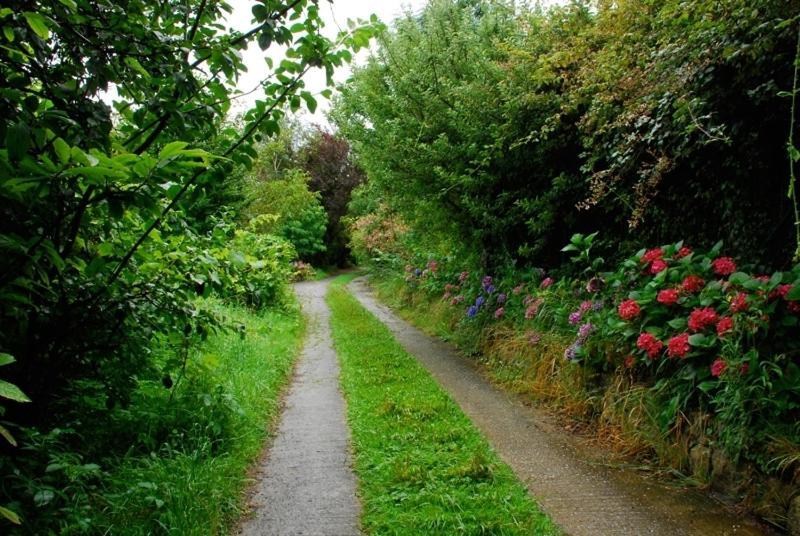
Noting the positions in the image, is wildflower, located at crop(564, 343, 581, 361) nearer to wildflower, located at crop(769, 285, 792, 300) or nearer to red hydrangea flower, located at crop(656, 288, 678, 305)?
red hydrangea flower, located at crop(656, 288, 678, 305)

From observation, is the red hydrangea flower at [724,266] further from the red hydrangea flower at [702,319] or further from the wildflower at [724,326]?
the wildflower at [724,326]

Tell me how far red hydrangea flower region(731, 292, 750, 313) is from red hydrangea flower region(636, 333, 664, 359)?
0.56 metres

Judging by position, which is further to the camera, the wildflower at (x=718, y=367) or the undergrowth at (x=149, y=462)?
the wildflower at (x=718, y=367)

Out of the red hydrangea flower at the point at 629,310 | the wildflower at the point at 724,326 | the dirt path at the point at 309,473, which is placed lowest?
the dirt path at the point at 309,473

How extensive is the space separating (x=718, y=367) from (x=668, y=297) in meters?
0.72

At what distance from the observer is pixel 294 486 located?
11.3 ft

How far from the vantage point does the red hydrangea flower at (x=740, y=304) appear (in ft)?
10.7

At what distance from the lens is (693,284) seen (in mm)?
3793

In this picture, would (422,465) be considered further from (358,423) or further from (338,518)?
(358,423)

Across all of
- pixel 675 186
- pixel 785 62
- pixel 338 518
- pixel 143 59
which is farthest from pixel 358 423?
pixel 785 62

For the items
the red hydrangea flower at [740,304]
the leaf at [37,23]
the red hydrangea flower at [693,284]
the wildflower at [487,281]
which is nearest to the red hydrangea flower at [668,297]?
the red hydrangea flower at [693,284]

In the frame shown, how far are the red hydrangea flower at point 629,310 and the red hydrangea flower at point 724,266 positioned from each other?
622 millimetres

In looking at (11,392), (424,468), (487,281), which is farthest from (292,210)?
(11,392)

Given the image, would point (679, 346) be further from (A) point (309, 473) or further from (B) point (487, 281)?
(B) point (487, 281)
